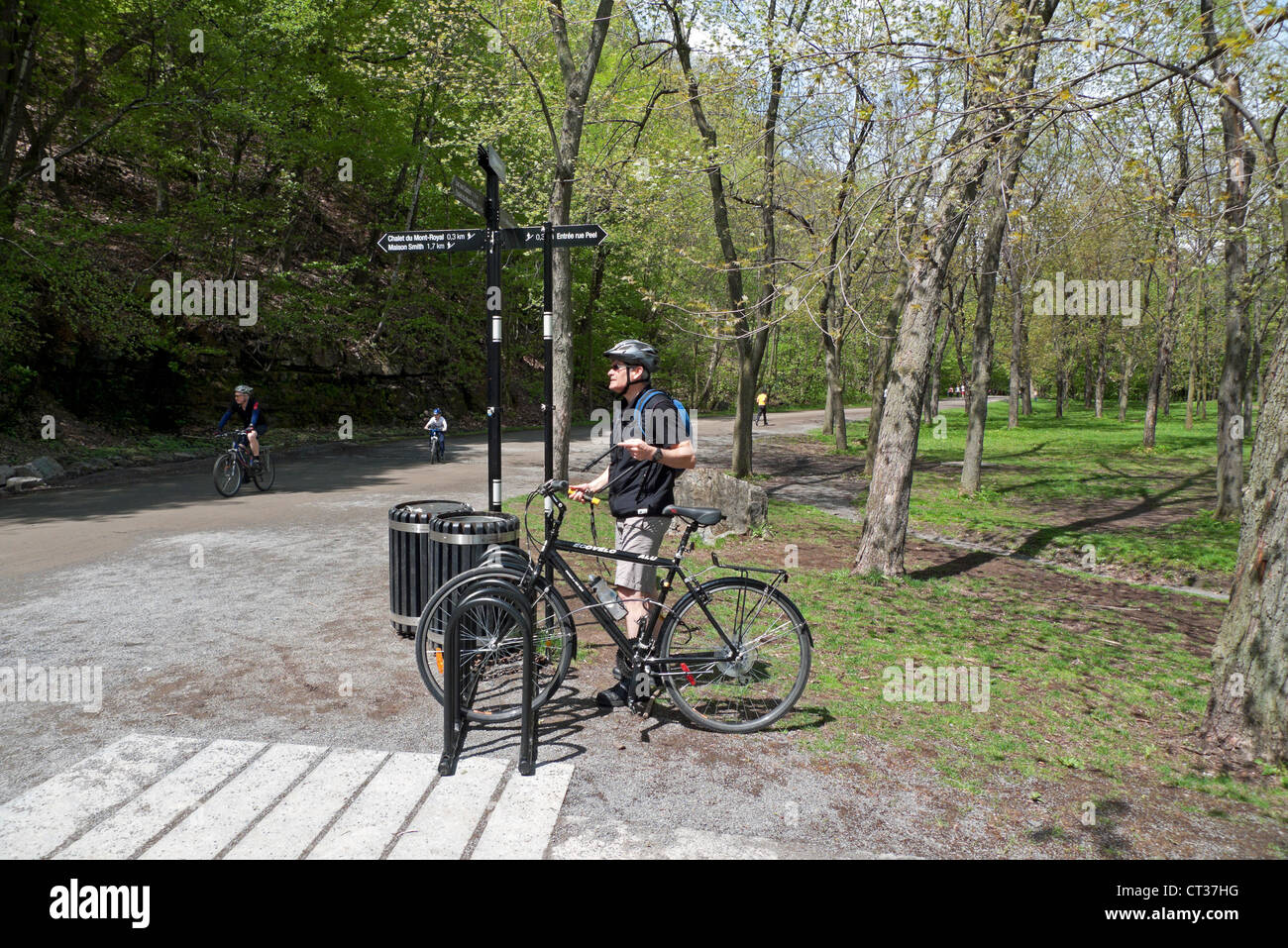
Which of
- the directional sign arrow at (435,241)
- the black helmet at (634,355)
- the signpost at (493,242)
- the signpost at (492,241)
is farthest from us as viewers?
the directional sign arrow at (435,241)

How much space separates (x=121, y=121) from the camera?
1792 cm

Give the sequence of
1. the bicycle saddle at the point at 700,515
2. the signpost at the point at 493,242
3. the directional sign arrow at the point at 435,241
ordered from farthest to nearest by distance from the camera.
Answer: the directional sign arrow at the point at 435,241
the signpost at the point at 493,242
the bicycle saddle at the point at 700,515

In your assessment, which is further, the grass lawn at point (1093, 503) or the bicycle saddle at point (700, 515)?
the grass lawn at point (1093, 503)

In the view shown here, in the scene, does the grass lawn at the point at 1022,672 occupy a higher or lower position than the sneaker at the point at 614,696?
lower

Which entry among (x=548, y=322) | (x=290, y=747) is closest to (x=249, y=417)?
(x=548, y=322)

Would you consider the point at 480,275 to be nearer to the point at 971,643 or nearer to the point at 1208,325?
the point at 971,643

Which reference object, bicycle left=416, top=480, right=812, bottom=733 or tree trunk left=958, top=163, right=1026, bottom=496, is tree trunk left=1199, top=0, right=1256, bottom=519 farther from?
bicycle left=416, top=480, right=812, bottom=733

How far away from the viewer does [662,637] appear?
485 centimetres

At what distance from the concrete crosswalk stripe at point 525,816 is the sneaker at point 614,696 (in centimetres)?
79

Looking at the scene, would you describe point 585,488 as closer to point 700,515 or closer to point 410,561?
point 700,515

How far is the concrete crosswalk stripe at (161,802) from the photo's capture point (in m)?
3.41

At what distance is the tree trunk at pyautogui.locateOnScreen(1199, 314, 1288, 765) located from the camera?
4.56 meters

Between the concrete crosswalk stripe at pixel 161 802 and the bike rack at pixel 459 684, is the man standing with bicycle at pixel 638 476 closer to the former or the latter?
the bike rack at pixel 459 684

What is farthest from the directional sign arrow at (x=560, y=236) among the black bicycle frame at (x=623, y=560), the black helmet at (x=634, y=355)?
the black bicycle frame at (x=623, y=560)
